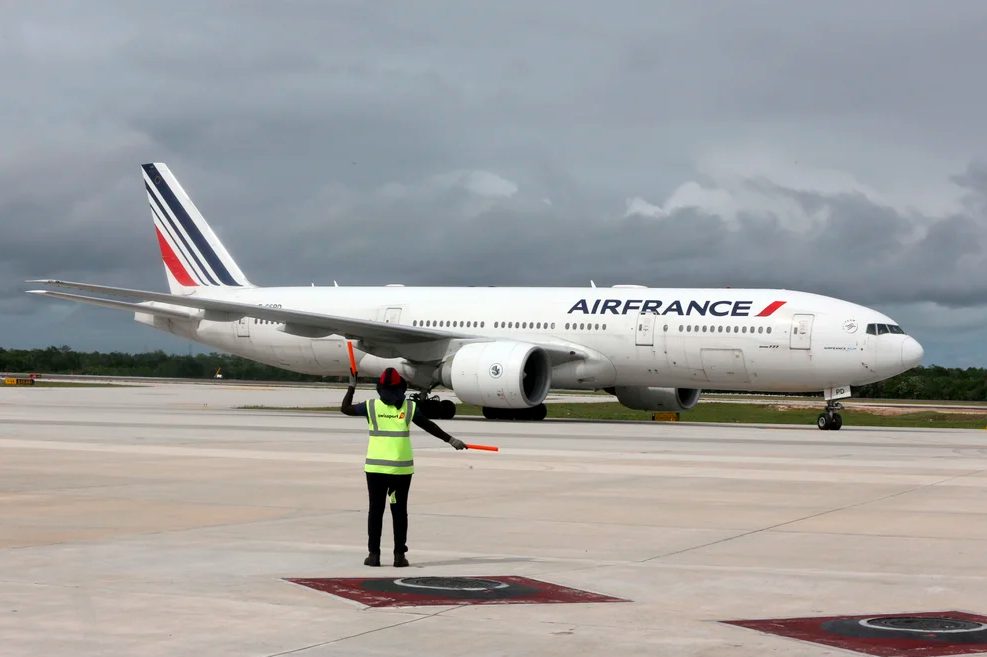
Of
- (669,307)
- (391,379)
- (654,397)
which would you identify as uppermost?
(669,307)

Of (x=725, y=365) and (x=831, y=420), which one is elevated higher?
(x=725, y=365)

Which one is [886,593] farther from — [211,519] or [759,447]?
[759,447]

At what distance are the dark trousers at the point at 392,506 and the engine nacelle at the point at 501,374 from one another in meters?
21.2

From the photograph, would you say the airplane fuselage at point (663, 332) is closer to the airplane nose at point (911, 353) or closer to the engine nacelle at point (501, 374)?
the airplane nose at point (911, 353)

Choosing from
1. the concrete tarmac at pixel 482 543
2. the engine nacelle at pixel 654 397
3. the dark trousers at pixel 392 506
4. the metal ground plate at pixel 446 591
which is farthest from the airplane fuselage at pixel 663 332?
the metal ground plate at pixel 446 591

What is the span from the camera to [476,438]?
82.4 feet

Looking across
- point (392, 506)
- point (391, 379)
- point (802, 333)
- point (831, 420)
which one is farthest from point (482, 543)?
point (831, 420)

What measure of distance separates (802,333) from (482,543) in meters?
21.2

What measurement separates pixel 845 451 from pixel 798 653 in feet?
56.2

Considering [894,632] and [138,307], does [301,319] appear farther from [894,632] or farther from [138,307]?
[894,632]

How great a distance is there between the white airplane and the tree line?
2913 cm

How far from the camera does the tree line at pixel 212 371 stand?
245 ft

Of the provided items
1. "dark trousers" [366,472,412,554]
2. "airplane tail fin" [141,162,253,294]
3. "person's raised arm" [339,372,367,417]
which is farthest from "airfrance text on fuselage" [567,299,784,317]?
"dark trousers" [366,472,412,554]

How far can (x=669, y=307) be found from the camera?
32375 mm
